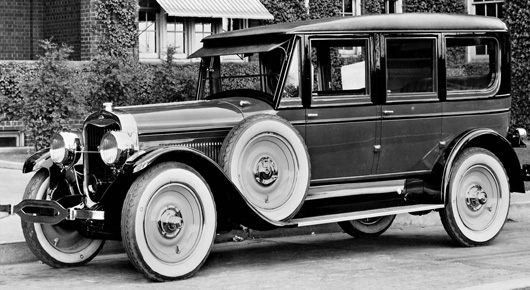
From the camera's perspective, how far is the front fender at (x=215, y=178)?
7078 millimetres

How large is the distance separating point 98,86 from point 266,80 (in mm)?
8413

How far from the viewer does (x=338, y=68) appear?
28.4ft

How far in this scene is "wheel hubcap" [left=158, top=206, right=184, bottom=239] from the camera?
7.18 metres

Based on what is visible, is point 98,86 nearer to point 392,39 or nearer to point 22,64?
point 22,64

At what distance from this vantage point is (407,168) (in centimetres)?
881

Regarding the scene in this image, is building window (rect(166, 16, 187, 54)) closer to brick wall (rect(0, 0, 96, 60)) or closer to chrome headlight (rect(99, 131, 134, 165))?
brick wall (rect(0, 0, 96, 60))

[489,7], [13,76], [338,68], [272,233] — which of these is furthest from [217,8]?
[338,68]

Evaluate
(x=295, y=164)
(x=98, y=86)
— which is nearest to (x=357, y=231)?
(x=295, y=164)

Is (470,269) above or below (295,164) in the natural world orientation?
below

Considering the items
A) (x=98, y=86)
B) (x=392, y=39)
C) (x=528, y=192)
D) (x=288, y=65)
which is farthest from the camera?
(x=98, y=86)

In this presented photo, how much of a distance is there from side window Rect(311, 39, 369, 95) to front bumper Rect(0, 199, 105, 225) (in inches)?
94.8

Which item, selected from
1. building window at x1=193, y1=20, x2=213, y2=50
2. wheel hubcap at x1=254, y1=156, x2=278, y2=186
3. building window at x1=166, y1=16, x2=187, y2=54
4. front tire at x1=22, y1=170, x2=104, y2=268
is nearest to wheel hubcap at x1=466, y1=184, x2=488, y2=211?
wheel hubcap at x1=254, y1=156, x2=278, y2=186

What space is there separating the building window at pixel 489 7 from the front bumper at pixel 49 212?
18036 millimetres

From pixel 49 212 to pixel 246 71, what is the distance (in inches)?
84.3
